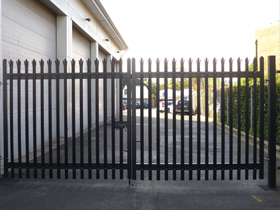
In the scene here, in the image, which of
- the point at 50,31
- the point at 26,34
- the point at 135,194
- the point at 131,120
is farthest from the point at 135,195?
the point at 50,31

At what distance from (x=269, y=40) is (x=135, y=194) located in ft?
85.5

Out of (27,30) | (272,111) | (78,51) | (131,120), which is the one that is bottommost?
(131,120)

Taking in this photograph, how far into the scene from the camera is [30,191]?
4918mm

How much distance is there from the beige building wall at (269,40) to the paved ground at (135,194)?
22.5m

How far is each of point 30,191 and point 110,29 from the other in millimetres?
14520

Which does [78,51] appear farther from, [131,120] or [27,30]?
[131,120]

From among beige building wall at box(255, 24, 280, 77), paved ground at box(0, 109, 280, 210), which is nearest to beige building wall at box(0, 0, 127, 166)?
paved ground at box(0, 109, 280, 210)

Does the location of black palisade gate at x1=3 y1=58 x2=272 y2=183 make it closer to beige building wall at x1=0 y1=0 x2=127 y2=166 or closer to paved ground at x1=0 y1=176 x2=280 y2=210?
paved ground at x1=0 y1=176 x2=280 y2=210

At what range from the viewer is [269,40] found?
26578 millimetres

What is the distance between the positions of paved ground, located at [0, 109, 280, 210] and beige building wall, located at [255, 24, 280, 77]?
22502 millimetres

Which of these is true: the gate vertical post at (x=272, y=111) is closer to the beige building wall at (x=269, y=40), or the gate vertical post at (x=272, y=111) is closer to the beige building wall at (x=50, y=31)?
the beige building wall at (x=50, y=31)

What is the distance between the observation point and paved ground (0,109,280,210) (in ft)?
14.1

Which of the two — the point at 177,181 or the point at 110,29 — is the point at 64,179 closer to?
the point at 177,181

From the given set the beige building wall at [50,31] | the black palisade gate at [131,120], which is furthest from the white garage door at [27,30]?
the black palisade gate at [131,120]
